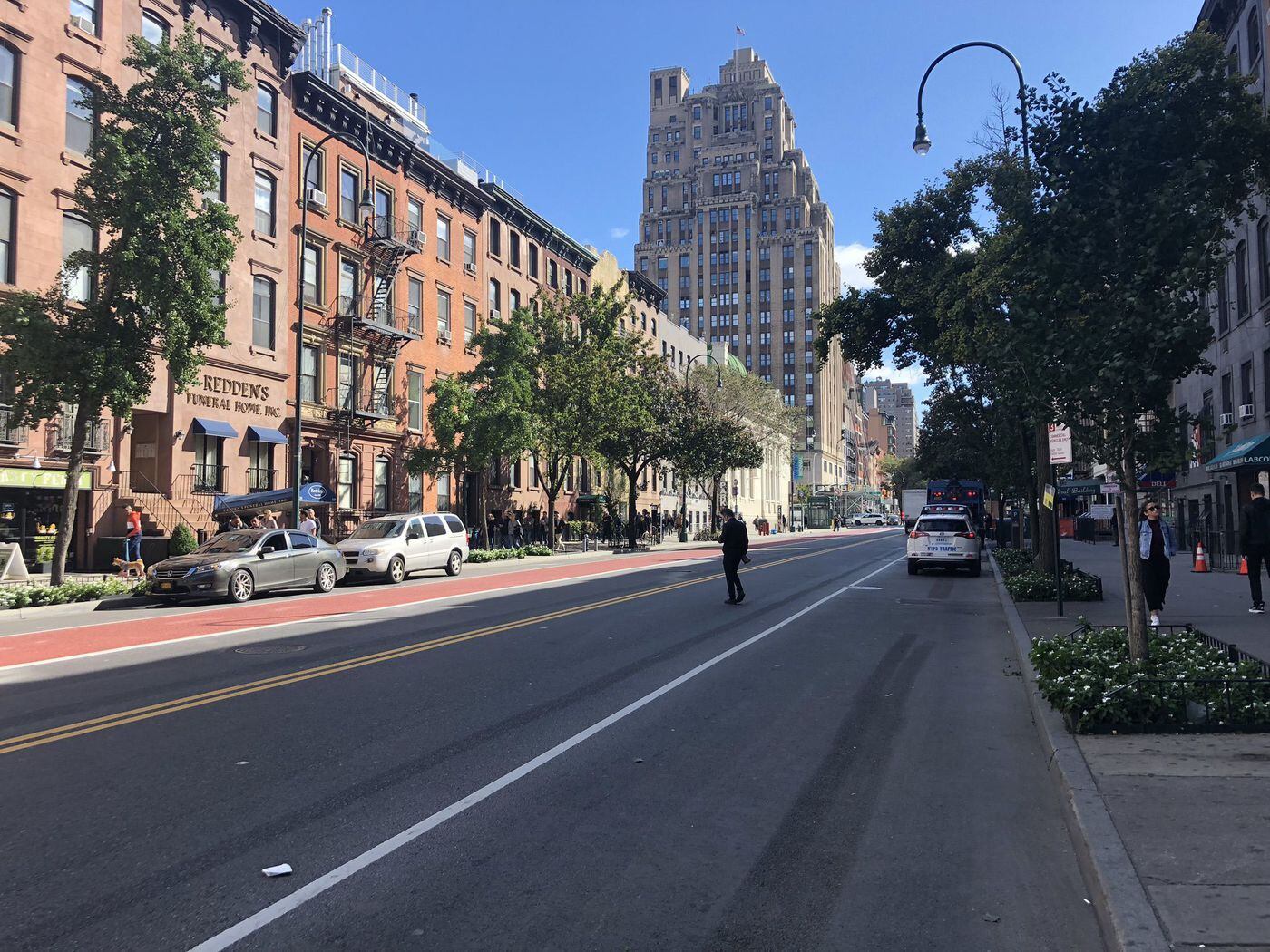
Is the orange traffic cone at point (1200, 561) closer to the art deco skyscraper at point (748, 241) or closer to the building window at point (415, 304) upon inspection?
the building window at point (415, 304)

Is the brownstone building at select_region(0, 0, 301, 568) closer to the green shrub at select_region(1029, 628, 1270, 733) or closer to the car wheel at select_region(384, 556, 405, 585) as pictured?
the car wheel at select_region(384, 556, 405, 585)

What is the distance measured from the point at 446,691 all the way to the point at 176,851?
4038 mm

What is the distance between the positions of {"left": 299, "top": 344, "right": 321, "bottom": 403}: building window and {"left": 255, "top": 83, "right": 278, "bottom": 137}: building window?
24.6 ft

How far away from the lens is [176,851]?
4.59m

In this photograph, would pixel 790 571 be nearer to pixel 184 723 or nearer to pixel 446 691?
pixel 446 691

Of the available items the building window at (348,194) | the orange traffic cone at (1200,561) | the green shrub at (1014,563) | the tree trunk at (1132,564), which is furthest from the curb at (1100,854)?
the building window at (348,194)

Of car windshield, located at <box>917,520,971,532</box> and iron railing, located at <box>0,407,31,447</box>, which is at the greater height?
iron railing, located at <box>0,407,31,447</box>

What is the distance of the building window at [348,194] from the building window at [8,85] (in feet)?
40.8

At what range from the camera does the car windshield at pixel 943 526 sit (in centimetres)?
2511

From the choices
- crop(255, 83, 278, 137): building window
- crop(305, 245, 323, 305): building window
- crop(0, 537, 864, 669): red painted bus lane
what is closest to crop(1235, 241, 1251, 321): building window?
crop(0, 537, 864, 669): red painted bus lane

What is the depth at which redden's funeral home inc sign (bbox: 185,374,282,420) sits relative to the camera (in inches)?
1105

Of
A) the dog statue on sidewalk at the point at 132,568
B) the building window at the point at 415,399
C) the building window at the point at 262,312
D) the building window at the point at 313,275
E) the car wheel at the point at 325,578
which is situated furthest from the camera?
the building window at the point at 415,399

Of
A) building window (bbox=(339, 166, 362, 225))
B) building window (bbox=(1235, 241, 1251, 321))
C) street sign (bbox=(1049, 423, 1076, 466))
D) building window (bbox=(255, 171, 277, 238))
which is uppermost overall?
building window (bbox=(339, 166, 362, 225))

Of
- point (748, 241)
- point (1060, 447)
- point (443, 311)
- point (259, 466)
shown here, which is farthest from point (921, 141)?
point (748, 241)
